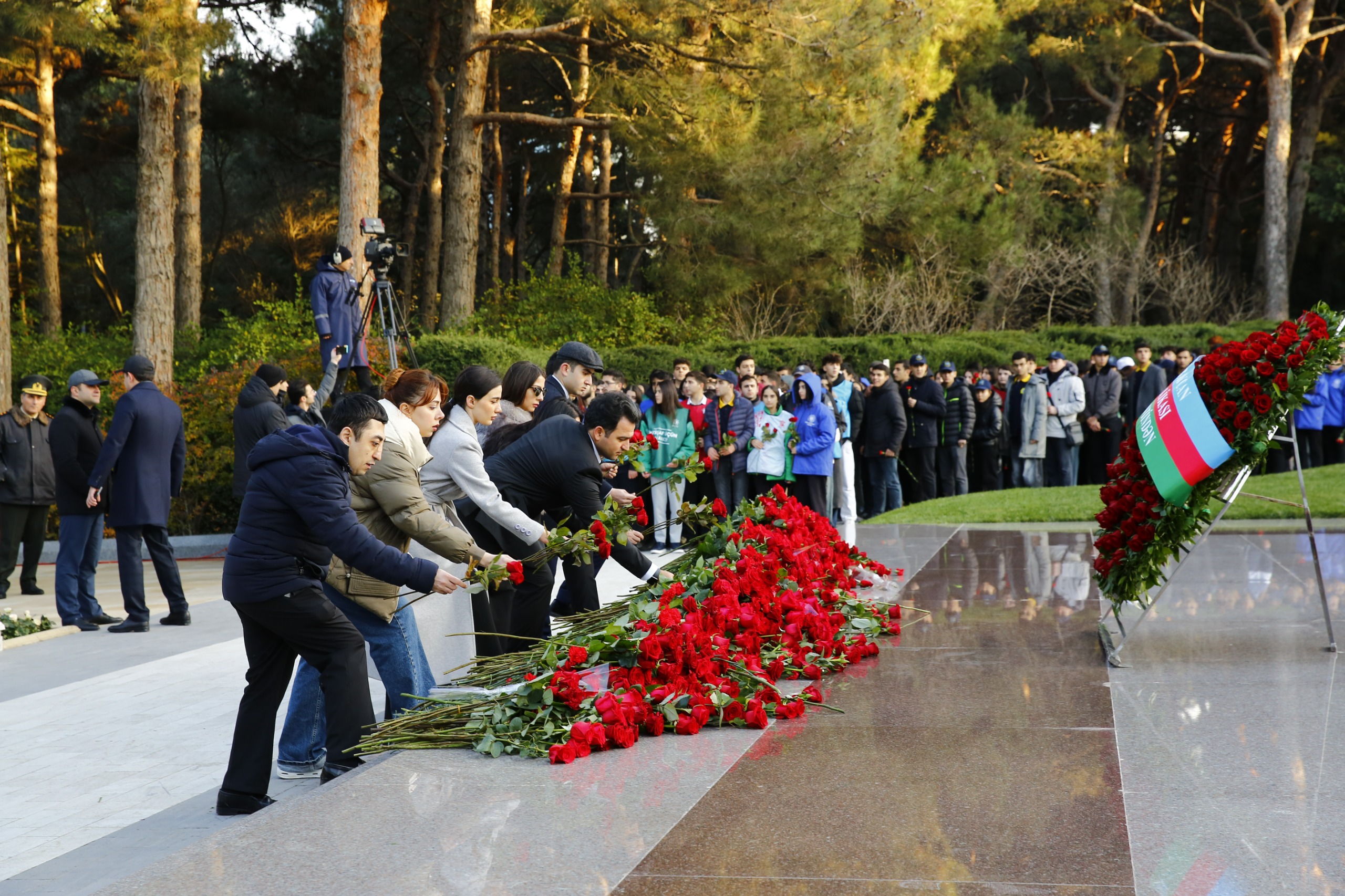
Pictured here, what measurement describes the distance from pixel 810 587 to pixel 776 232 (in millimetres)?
17602

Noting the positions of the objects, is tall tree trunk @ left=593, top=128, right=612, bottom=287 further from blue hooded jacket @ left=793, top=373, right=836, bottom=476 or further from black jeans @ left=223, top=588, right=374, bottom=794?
black jeans @ left=223, top=588, right=374, bottom=794

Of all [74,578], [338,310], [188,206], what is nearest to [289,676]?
[74,578]

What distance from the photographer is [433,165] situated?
26.2 meters

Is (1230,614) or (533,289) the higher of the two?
(533,289)

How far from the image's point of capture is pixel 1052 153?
2784 centimetres

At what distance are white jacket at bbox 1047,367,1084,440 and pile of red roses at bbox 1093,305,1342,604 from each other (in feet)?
29.2

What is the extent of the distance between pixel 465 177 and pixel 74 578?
40.3 feet

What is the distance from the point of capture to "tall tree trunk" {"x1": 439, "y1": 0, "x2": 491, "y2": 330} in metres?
19.7

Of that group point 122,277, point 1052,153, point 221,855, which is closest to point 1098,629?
point 221,855

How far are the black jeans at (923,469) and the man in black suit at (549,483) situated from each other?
9.34 m

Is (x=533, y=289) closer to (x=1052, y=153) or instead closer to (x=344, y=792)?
(x=1052, y=153)

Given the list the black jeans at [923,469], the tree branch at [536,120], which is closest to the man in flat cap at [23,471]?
the black jeans at [923,469]

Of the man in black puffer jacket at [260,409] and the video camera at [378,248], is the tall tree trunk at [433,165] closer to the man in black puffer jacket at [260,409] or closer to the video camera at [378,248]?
the video camera at [378,248]

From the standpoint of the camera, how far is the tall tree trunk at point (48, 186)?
75.0 feet
